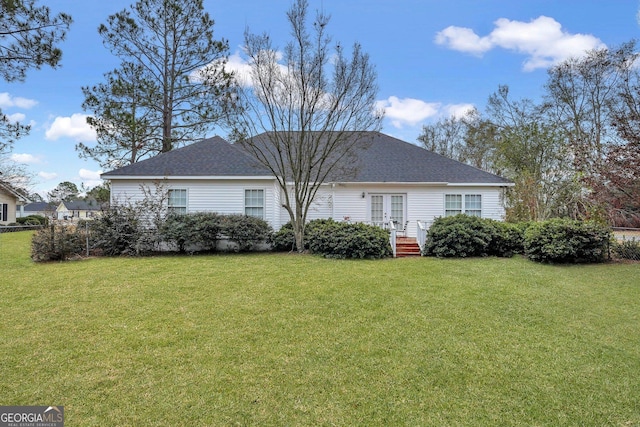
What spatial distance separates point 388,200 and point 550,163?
9.73 metres

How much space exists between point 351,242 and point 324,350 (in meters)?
6.44

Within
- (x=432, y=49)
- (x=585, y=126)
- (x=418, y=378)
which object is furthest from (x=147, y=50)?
(x=585, y=126)

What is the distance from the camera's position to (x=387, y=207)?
1433cm

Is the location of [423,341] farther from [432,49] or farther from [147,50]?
[147,50]

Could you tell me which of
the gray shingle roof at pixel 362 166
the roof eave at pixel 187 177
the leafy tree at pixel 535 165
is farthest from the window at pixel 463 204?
the roof eave at pixel 187 177

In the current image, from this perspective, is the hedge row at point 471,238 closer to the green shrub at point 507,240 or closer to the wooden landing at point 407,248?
the green shrub at point 507,240

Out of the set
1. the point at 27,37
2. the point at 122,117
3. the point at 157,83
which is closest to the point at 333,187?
the point at 27,37

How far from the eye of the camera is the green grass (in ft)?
10.4

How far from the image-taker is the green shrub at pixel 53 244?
10453 millimetres

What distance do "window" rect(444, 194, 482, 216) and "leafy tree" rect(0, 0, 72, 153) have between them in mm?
15252

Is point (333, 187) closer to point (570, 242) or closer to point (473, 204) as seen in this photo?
point (473, 204)

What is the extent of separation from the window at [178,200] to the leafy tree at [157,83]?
7.82 metres

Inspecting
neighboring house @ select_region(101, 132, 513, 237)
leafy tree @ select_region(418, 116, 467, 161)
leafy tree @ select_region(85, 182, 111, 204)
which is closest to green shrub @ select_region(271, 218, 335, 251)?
neighboring house @ select_region(101, 132, 513, 237)

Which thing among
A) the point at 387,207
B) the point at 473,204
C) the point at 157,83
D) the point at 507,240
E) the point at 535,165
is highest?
the point at 157,83
